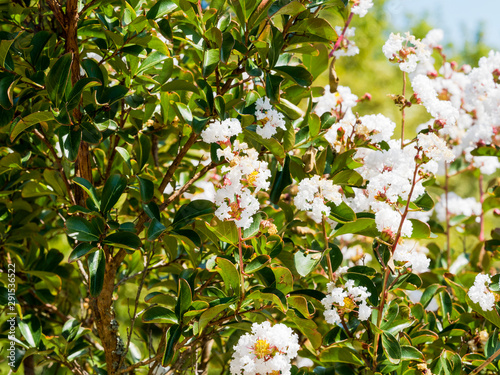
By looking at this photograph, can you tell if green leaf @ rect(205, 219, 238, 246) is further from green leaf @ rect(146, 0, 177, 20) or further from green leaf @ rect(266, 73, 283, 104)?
green leaf @ rect(146, 0, 177, 20)

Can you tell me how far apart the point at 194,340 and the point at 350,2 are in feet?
2.67

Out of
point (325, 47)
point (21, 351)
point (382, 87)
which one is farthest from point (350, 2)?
point (382, 87)

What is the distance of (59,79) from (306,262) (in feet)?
1.82

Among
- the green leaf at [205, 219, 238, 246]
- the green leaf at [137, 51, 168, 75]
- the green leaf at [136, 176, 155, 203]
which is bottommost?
the green leaf at [205, 219, 238, 246]

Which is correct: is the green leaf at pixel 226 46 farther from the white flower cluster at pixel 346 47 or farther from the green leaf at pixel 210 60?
the white flower cluster at pixel 346 47

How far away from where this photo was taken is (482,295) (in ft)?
3.16

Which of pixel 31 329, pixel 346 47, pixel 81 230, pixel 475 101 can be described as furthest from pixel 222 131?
pixel 475 101

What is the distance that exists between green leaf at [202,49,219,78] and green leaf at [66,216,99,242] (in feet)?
1.13

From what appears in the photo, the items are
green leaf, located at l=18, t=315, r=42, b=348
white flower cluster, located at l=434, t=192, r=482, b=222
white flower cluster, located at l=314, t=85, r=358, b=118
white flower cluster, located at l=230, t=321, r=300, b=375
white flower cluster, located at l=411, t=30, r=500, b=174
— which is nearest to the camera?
white flower cluster, located at l=230, t=321, r=300, b=375

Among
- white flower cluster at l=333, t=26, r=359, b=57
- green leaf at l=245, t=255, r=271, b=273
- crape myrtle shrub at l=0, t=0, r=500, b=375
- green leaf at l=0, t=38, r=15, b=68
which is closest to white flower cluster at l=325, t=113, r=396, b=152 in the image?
crape myrtle shrub at l=0, t=0, r=500, b=375

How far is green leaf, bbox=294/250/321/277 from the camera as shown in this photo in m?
0.94

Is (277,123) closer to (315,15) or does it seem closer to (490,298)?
(315,15)

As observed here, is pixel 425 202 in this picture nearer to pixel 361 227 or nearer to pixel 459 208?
pixel 361 227

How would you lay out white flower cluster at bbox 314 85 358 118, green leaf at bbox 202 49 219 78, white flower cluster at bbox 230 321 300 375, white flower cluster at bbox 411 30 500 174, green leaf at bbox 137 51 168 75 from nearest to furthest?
white flower cluster at bbox 230 321 300 375
green leaf at bbox 202 49 219 78
green leaf at bbox 137 51 168 75
white flower cluster at bbox 314 85 358 118
white flower cluster at bbox 411 30 500 174
